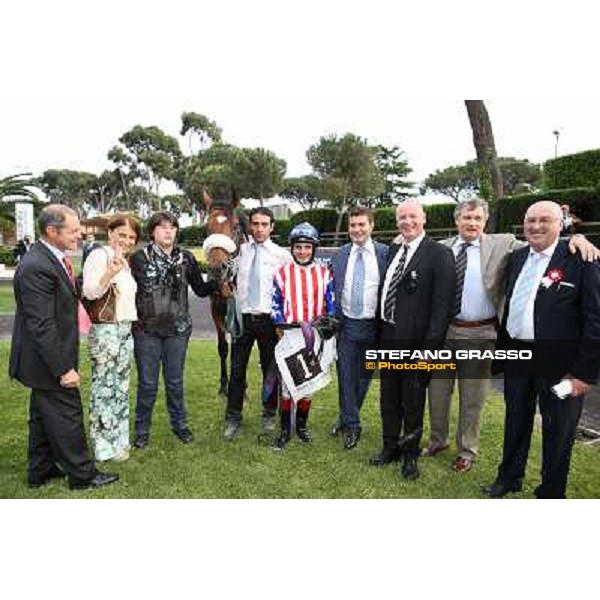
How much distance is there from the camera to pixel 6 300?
36.4 feet

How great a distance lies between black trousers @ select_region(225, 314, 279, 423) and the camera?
11.7 ft

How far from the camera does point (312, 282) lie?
3.35 metres

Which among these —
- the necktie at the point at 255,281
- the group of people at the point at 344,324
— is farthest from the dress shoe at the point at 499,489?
the necktie at the point at 255,281

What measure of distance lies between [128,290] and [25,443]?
1.46 m

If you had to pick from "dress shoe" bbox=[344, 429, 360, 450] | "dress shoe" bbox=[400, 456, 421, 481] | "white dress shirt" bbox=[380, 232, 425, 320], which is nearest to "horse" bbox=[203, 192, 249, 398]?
"white dress shirt" bbox=[380, 232, 425, 320]

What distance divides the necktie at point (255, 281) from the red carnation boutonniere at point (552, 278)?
5.91 ft

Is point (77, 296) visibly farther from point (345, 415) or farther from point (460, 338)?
point (460, 338)

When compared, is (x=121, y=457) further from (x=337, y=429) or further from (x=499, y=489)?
(x=499, y=489)

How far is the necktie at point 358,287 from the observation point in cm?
336

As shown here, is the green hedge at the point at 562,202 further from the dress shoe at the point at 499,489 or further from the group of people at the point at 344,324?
the dress shoe at the point at 499,489

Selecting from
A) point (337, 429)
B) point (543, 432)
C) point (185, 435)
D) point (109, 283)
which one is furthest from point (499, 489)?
point (109, 283)

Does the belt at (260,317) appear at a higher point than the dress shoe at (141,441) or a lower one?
higher

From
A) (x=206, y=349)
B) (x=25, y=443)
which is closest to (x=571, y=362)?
(x=25, y=443)

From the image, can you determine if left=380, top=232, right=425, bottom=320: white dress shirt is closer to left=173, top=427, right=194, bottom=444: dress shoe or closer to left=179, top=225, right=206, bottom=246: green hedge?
left=173, top=427, right=194, bottom=444: dress shoe
